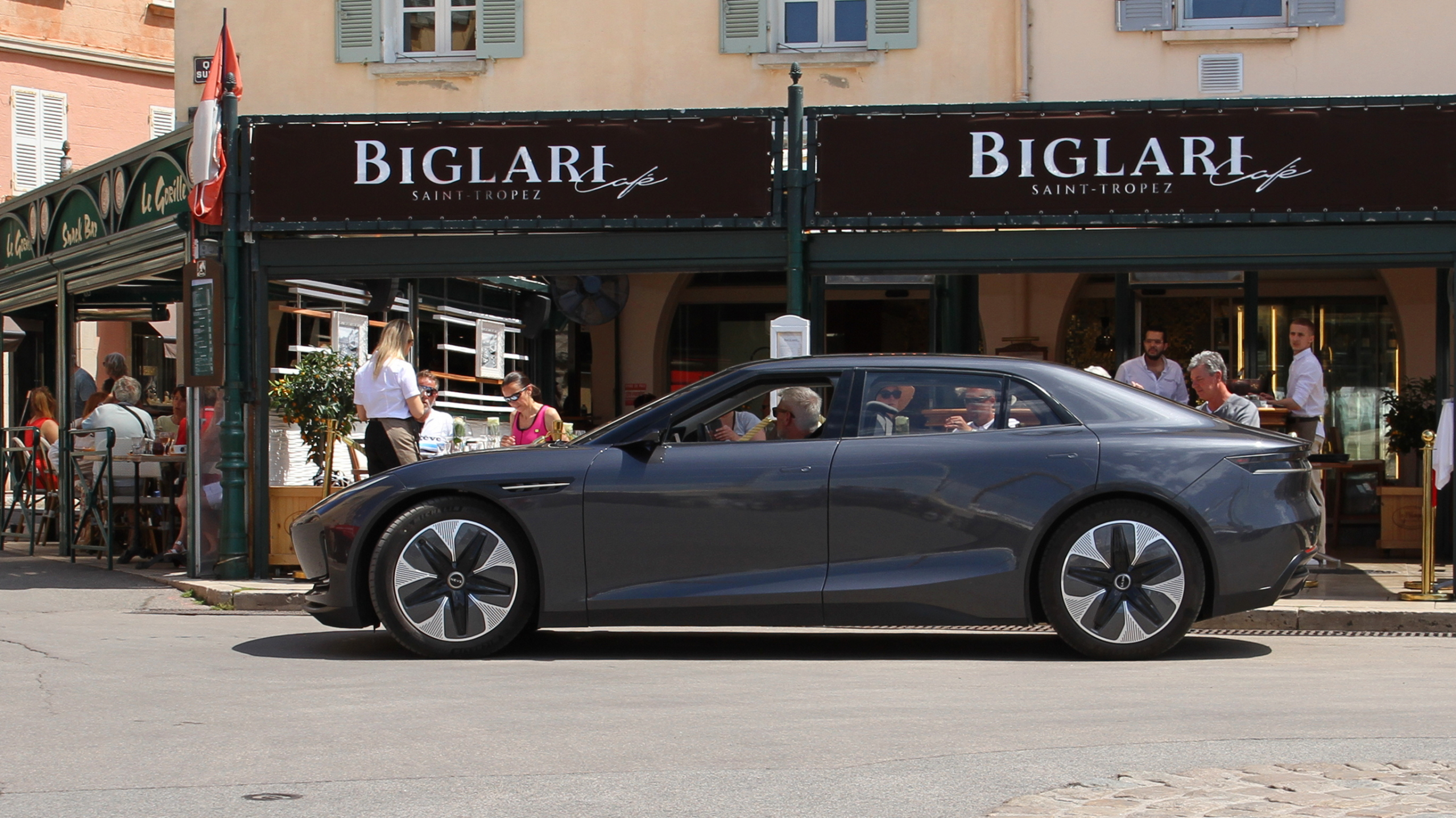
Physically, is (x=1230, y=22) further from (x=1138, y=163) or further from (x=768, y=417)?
(x=768, y=417)

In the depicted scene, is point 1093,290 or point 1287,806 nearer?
point 1287,806

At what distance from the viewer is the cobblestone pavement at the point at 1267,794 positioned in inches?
179

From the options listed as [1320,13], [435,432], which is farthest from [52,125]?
[1320,13]

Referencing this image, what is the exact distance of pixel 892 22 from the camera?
558 inches

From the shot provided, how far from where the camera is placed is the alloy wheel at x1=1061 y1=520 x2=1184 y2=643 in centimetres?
759

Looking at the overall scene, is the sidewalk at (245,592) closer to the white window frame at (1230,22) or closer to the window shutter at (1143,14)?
the window shutter at (1143,14)

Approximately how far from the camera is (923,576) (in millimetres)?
7590

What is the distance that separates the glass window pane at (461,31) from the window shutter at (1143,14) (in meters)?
5.64

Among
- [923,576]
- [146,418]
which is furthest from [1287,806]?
[146,418]

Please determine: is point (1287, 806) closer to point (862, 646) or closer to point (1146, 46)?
point (862, 646)

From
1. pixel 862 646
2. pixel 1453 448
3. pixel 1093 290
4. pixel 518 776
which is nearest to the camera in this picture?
pixel 518 776

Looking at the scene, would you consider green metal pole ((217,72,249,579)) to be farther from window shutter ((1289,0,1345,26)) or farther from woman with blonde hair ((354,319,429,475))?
window shutter ((1289,0,1345,26))

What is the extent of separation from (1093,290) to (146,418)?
9.17m

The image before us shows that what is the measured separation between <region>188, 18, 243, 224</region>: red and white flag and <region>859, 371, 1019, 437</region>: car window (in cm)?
594
